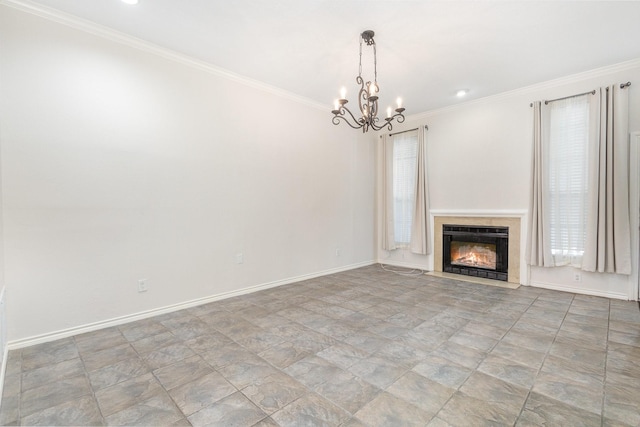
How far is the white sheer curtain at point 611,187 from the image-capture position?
3592 millimetres

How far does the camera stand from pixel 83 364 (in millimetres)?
2232

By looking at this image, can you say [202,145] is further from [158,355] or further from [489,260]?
[489,260]

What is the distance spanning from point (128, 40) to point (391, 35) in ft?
9.14

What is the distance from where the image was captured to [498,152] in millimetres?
4672

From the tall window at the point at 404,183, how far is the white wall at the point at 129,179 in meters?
2.18

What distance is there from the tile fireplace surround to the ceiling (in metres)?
2.11

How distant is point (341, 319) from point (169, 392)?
173 centimetres

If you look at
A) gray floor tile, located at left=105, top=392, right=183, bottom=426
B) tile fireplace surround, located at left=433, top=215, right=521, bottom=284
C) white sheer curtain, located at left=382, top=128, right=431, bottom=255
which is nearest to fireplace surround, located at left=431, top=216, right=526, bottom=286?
tile fireplace surround, located at left=433, top=215, right=521, bottom=284

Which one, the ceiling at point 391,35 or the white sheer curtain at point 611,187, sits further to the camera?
the white sheer curtain at point 611,187

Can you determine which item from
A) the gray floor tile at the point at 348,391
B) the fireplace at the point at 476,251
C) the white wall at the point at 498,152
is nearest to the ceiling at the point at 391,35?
the white wall at the point at 498,152

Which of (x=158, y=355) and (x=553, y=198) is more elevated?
(x=553, y=198)

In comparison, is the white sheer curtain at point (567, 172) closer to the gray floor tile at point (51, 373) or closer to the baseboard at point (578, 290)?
the baseboard at point (578, 290)

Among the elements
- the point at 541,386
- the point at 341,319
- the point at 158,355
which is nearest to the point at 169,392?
the point at 158,355

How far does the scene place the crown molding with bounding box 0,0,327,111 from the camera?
2.54 meters
